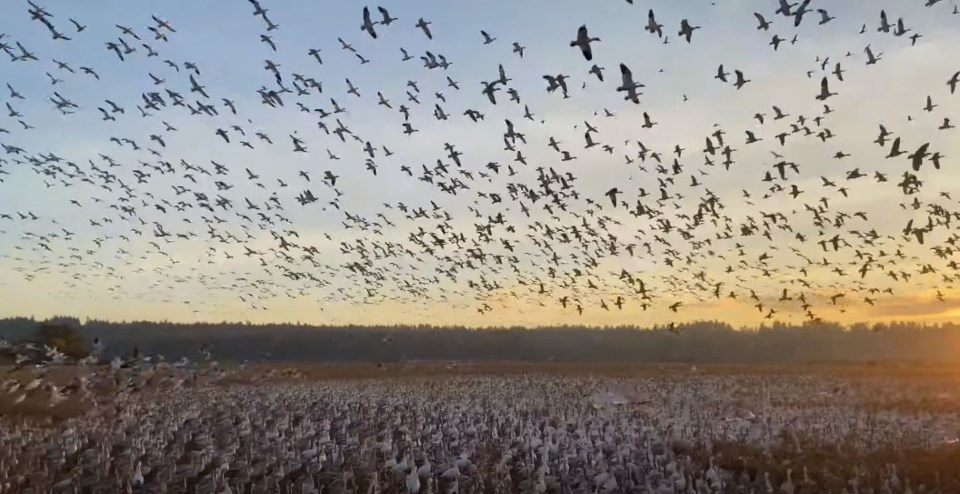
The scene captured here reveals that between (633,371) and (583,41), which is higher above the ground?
(583,41)

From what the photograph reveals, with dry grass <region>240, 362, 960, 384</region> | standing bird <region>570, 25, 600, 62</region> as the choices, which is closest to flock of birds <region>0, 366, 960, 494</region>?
standing bird <region>570, 25, 600, 62</region>

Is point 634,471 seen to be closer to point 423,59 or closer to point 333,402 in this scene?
point 423,59

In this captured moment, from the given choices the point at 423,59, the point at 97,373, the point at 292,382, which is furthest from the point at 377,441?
the point at 292,382

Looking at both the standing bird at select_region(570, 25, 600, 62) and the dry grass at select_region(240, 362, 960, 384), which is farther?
the dry grass at select_region(240, 362, 960, 384)

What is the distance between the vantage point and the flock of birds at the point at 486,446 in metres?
16.8

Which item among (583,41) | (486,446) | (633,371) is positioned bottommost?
(486,446)

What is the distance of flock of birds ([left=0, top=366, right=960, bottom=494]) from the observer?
1680cm

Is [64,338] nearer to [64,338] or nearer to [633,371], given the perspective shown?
[64,338]

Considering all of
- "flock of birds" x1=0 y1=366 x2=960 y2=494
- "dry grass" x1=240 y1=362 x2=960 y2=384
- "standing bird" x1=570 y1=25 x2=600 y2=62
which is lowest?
"flock of birds" x1=0 y1=366 x2=960 y2=494

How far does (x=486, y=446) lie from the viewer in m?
21.0

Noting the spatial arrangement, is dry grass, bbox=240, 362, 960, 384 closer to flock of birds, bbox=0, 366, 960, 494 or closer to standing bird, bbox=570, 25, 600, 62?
flock of birds, bbox=0, 366, 960, 494

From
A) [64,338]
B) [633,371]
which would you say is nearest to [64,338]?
[64,338]

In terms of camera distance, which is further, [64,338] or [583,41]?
[64,338]

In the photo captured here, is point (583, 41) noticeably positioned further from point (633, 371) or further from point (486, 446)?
point (633, 371)
